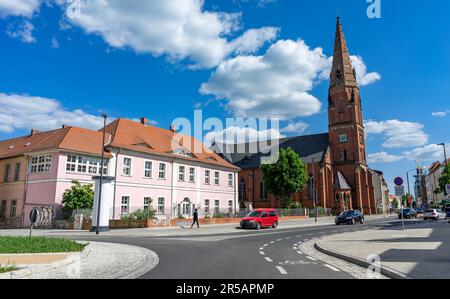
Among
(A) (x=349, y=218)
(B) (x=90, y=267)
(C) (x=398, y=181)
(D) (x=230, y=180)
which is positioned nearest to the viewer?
(B) (x=90, y=267)

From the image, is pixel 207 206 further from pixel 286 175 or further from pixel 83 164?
pixel 83 164

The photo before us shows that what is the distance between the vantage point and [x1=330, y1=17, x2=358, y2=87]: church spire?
73.1 metres

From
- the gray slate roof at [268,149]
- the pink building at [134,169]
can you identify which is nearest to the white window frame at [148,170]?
the pink building at [134,169]

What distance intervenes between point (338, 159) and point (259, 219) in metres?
46.8

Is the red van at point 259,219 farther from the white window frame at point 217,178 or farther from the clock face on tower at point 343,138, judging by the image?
the clock face on tower at point 343,138

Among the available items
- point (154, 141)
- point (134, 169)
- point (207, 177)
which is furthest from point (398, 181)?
point (207, 177)

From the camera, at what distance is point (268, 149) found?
80.9 metres

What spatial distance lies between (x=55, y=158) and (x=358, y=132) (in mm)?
57847

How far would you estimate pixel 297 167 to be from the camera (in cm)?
5784

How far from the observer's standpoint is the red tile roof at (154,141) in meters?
37.8

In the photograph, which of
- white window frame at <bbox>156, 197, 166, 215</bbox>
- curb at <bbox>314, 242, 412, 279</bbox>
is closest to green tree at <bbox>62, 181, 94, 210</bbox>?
white window frame at <bbox>156, 197, 166, 215</bbox>

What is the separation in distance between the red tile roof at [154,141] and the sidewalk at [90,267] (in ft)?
82.7
